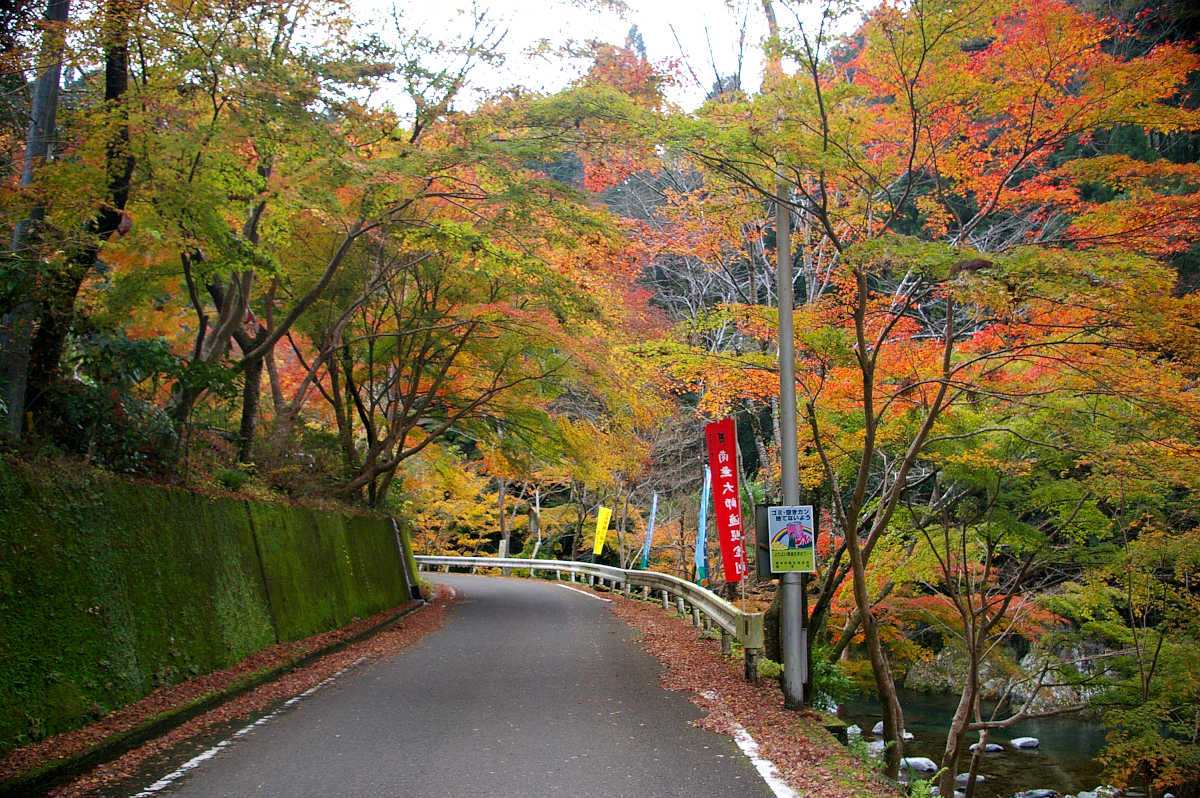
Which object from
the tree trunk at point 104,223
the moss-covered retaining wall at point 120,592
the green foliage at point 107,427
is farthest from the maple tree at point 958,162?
the green foliage at point 107,427

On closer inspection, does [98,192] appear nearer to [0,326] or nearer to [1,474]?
[0,326]

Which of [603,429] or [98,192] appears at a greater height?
[98,192]

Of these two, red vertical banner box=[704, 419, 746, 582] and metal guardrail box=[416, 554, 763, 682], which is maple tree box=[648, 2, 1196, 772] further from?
red vertical banner box=[704, 419, 746, 582]

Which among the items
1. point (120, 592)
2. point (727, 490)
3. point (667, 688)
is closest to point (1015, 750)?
point (727, 490)

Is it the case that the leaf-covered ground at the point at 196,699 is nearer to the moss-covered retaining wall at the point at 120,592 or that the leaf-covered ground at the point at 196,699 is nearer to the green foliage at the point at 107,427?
the moss-covered retaining wall at the point at 120,592

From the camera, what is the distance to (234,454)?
14.6 meters

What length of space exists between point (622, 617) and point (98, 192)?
13.0 m

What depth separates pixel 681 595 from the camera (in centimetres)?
1522

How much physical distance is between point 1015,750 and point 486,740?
694 inches

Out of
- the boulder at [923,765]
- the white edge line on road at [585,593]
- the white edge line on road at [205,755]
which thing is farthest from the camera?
the white edge line on road at [585,593]

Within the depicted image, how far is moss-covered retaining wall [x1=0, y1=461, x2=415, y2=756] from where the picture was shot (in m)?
5.93

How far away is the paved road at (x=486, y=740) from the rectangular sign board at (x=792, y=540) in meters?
1.68

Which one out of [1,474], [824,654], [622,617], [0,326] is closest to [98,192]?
[0,326]

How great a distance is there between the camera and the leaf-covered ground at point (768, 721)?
5.63m
